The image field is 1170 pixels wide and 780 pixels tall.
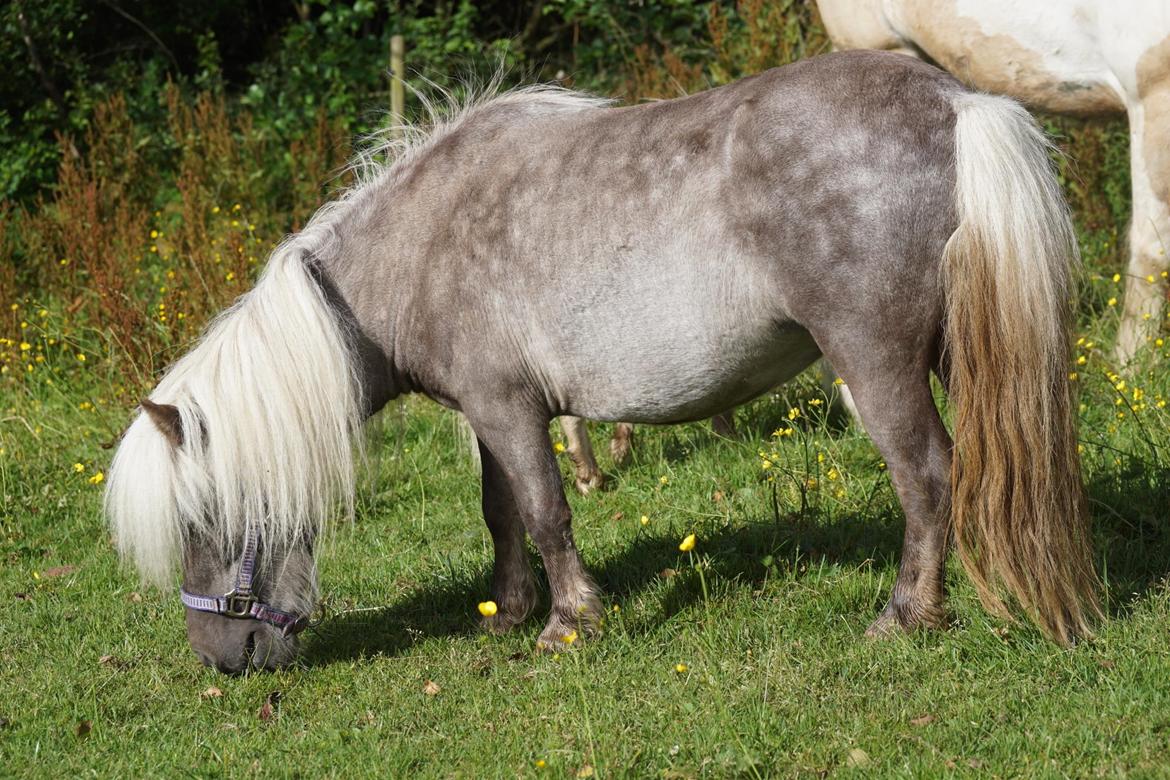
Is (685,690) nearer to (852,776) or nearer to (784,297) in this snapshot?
(852,776)

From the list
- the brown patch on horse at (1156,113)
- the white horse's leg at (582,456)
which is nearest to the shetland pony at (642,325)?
the white horse's leg at (582,456)

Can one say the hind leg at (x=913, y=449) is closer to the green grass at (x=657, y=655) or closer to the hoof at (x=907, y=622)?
the hoof at (x=907, y=622)

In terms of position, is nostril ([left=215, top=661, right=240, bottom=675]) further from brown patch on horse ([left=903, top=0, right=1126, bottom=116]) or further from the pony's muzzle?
brown patch on horse ([left=903, top=0, right=1126, bottom=116])

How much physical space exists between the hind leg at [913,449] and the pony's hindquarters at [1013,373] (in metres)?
0.10

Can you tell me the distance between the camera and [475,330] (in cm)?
407

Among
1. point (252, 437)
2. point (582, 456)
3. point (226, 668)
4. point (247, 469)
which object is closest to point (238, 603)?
point (226, 668)

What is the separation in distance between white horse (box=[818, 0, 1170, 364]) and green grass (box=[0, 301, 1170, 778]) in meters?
0.48

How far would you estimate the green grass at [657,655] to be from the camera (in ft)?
11.0

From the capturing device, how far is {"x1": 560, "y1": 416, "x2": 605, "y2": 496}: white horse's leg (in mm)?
5762

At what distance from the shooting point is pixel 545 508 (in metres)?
4.12

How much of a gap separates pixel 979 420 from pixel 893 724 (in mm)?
882

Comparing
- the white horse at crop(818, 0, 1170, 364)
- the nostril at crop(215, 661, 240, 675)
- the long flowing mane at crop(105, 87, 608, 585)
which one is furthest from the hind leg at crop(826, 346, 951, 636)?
the white horse at crop(818, 0, 1170, 364)

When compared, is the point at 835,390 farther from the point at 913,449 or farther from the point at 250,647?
the point at 250,647

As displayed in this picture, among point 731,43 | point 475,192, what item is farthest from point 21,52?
point 475,192
